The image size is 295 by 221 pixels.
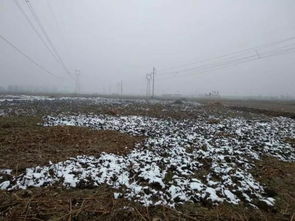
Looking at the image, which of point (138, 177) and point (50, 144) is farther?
point (50, 144)

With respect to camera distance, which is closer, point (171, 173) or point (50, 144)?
point (171, 173)

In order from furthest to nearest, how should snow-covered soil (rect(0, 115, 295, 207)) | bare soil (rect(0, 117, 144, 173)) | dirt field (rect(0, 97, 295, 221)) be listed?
bare soil (rect(0, 117, 144, 173))
snow-covered soil (rect(0, 115, 295, 207))
dirt field (rect(0, 97, 295, 221))

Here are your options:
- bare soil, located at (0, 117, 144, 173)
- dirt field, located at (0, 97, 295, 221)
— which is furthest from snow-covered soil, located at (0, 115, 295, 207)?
bare soil, located at (0, 117, 144, 173)

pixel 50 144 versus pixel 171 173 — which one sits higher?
pixel 50 144

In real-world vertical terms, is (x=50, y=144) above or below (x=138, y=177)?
above

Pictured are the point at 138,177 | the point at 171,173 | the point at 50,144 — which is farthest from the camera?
the point at 50,144

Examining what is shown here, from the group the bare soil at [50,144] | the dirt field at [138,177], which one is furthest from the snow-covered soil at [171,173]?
the bare soil at [50,144]

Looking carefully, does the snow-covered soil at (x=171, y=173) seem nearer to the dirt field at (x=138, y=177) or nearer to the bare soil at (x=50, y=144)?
the dirt field at (x=138, y=177)

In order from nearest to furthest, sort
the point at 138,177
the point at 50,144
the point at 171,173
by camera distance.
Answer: the point at 138,177
the point at 171,173
the point at 50,144

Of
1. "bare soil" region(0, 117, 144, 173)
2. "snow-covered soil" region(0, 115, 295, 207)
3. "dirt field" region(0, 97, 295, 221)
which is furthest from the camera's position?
"bare soil" region(0, 117, 144, 173)

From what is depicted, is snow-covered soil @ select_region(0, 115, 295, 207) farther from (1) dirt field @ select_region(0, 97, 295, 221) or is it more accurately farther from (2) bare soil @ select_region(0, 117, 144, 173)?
(2) bare soil @ select_region(0, 117, 144, 173)

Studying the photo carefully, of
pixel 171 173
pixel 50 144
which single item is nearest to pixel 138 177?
pixel 171 173

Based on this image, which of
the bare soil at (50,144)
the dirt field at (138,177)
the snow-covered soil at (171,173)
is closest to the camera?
the dirt field at (138,177)

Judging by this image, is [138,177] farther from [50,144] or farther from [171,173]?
[50,144]
